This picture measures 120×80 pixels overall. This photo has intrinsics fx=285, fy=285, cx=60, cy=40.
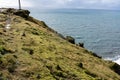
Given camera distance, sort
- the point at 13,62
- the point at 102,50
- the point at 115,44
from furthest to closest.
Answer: the point at 115,44, the point at 102,50, the point at 13,62

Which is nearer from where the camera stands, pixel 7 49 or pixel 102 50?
pixel 7 49

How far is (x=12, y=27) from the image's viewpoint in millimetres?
47312

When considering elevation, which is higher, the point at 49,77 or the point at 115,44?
the point at 49,77

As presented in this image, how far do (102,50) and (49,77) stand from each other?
6177 cm

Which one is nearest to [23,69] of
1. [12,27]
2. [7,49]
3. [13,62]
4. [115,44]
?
[13,62]

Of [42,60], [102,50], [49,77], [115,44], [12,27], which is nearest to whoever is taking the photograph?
[49,77]

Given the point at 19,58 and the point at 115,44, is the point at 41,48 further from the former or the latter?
the point at 115,44

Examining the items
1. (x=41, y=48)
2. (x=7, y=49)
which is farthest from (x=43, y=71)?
(x=41, y=48)

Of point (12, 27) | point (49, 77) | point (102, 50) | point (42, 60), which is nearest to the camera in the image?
point (49, 77)

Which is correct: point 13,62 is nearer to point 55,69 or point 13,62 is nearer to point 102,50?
point 55,69

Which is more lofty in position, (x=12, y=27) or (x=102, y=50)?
(x=12, y=27)

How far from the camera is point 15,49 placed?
103 feet

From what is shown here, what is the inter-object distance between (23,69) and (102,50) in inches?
2425

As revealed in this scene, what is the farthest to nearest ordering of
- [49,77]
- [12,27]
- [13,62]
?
[12,27]
[13,62]
[49,77]
